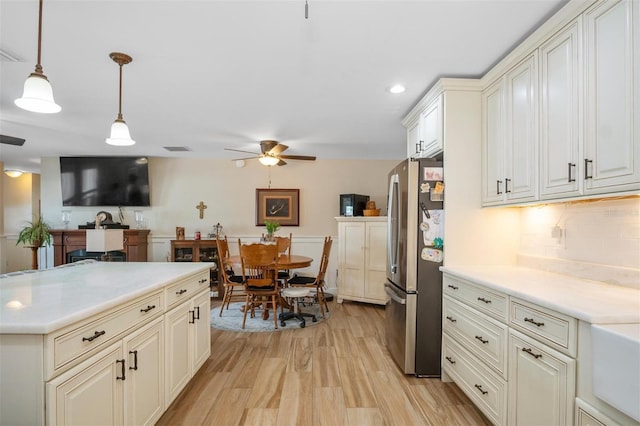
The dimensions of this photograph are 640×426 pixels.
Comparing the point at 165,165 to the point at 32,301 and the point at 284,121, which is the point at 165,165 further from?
the point at 32,301

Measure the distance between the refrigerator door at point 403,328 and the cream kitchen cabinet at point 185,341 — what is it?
1660 millimetres

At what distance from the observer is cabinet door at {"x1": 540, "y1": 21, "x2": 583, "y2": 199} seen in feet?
5.66

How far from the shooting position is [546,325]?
1538 millimetres

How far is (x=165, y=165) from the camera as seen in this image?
592 centimetres

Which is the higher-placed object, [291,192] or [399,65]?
[399,65]

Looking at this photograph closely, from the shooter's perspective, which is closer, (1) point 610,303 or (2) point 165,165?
(1) point 610,303

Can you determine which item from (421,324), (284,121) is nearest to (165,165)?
(284,121)

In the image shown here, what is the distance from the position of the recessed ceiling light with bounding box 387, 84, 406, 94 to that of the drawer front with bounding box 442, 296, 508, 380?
1.78 meters

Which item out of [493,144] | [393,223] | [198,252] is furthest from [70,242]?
[493,144]

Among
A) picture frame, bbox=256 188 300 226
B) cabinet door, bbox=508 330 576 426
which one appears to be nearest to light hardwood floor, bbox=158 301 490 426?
cabinet door, bbox=508 330 576 426

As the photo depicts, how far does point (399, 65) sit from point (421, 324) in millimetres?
2041

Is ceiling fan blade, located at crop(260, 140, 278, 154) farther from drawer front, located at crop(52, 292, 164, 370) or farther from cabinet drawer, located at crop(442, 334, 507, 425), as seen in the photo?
cabinet drawer, located at crop(442, 334, 507, 425)

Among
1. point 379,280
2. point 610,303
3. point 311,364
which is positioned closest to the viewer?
point 610,303

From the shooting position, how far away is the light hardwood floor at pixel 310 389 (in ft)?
7.08
